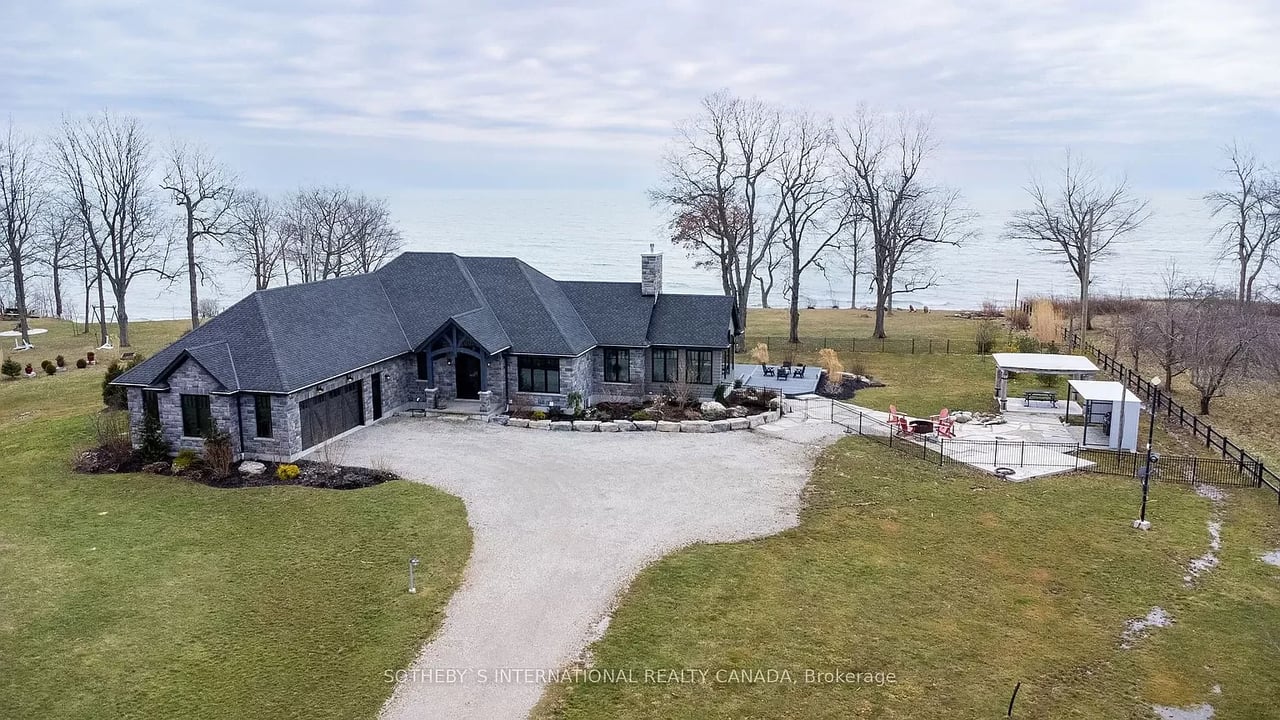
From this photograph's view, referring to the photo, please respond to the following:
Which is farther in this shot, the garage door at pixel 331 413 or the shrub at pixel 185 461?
the garage door at pixel 331 413

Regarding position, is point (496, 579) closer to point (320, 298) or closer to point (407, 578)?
point (407, 578)

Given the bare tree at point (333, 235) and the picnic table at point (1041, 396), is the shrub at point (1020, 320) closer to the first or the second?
the picnic table at point (1041, 396)

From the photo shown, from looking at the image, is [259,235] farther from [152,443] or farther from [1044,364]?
[1044,364]

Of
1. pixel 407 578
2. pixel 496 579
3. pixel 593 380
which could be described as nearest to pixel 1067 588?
pixel 496 579

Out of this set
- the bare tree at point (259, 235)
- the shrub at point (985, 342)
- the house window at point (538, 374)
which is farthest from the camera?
the bare tree at point (259, 235)

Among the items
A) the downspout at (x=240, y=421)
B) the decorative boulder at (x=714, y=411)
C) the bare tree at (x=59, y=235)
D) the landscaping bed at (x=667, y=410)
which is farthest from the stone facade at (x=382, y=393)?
the bare tree at (x=59, y=235)
